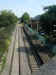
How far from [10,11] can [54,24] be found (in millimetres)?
50425

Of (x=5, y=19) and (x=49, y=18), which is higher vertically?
(x=49, y=18)

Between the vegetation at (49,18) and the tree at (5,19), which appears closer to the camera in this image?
the vegetation at (49,18)

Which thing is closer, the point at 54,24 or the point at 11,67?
the point at 11,67

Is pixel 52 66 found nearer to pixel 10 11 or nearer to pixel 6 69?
pixel 6 69

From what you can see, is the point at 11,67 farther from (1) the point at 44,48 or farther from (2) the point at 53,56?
(1) the point at 44,48

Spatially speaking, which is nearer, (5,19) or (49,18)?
(49,18)

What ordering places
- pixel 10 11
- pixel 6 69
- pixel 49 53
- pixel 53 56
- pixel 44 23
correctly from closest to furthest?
pixel 6 69 < pixel 53 56 < pixel 49 53 < pixel 44 23 < pixel 10 11

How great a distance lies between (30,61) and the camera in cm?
1116

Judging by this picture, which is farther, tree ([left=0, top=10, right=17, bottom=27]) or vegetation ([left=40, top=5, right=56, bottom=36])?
tree ([left=0, top=10, right=17, bottom=27])

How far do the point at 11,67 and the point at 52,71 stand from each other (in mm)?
2899

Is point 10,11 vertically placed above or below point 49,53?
above

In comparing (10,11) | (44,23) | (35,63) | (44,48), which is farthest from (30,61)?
(10,11)

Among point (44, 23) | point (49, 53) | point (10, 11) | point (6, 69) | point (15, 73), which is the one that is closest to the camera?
point (15, 73)

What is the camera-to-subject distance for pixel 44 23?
1574 cm
